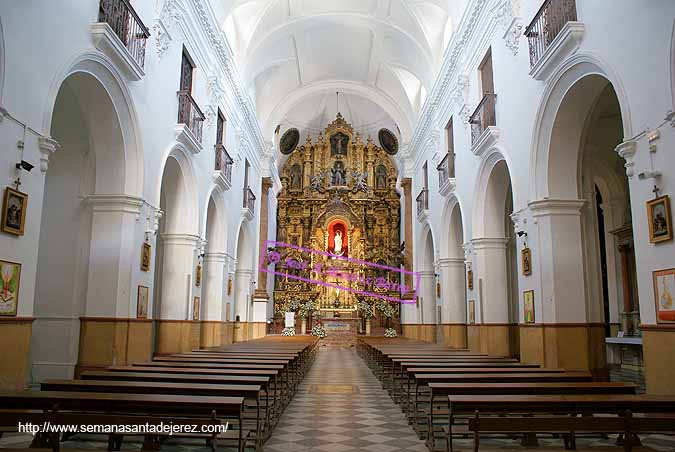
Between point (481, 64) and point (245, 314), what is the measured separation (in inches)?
522

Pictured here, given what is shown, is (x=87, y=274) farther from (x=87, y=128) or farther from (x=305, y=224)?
(x=305, y=224)

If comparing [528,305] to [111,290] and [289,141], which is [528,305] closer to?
[111,290]

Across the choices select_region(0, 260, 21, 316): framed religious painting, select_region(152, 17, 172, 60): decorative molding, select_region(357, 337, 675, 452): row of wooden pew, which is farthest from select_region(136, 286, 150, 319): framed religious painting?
select_region(357, 337, 675, 452): row of wooden pew

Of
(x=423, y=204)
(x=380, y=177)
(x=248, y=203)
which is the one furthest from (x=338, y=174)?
(x=248, y=203)

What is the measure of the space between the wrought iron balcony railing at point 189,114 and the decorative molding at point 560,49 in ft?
24.3

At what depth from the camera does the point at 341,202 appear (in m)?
32.4

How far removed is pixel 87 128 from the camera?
33.0 feet

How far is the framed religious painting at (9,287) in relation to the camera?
243 inches

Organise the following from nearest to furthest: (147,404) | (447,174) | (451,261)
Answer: (147,404) → (447,174) → (451,261)

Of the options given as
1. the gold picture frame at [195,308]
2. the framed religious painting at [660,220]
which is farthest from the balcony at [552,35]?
the gold picture frame at [195,308]

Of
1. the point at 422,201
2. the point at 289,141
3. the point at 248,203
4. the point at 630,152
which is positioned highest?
the point at 289,141

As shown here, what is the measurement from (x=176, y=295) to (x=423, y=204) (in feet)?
39.1

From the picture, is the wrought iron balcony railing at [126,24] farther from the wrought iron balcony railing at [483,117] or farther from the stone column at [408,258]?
the stone column at [408,258]

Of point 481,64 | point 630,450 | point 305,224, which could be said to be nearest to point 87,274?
point 630,450
